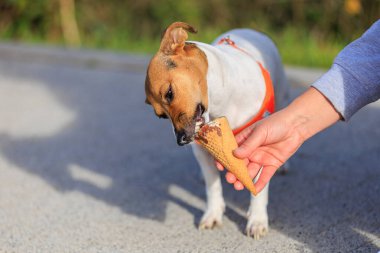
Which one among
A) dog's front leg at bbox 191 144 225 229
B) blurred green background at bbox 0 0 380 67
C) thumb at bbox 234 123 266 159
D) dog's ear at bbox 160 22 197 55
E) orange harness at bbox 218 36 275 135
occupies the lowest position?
blurred green background at bbox 0 0 380 67

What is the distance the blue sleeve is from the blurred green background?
4797mm

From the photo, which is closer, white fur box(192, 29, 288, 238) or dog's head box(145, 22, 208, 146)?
dog's head box(145, 22, 208, 146)

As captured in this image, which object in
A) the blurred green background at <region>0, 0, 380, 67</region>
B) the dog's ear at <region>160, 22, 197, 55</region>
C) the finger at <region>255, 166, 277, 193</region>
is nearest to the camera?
the finger at <region>255, 166, 277, 193</region>

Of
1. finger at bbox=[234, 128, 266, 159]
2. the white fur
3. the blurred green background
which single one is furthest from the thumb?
the blurred green background

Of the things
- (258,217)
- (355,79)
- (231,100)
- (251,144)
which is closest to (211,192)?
(258,217)

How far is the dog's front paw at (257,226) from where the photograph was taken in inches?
131

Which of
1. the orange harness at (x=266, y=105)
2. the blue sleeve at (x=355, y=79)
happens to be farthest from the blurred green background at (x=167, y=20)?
the blue sleeve at (x=355, y=79)

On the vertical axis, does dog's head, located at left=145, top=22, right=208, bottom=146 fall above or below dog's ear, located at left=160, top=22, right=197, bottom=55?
below

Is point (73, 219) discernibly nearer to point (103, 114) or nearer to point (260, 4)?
point (103, 114)

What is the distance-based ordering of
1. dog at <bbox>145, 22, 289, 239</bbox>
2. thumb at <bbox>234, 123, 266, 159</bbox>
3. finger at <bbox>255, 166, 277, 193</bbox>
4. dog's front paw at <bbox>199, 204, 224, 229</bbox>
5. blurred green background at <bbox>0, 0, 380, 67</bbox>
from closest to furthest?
thumb at <bbox>234, 123, 266, 159</bbox> → finger at <bbox>255, 166, 277, 193</bbox> → dog at <bbox>145, 22, 289, 239</bbox> → dog's front paw at <bbox>199, 204, 224, 229</bbox> → blurred green background at <bbox>0, 0, 380, 67</bbox>

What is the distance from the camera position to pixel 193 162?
466cm

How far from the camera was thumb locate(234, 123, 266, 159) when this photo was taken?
2.84 meters

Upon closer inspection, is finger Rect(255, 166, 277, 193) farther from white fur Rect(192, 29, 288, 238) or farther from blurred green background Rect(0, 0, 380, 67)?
blurred green background Rect(0, 0, 380, 67)

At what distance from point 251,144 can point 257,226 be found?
0.66 metres
